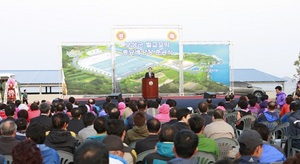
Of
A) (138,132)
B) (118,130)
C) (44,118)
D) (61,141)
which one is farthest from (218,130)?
(44,118)

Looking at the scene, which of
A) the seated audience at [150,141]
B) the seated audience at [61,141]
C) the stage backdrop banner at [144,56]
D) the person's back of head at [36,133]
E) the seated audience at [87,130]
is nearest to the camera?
the person's back of head at [36,133]

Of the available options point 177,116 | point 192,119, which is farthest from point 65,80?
point 192,119

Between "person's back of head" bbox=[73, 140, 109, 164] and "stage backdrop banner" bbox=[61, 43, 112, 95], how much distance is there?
717 inches

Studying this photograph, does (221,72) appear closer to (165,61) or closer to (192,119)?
(165,61)

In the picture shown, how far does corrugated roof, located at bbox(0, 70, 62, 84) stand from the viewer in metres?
34.5

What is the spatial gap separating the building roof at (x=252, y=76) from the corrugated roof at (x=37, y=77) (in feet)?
52.6

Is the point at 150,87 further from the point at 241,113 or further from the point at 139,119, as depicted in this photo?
the point at 139,119

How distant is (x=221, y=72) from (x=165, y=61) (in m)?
2.83

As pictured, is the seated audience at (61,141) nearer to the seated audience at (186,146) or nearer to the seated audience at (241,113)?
the seated audience at (186,146)

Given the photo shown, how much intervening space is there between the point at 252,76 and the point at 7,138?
35.6 m

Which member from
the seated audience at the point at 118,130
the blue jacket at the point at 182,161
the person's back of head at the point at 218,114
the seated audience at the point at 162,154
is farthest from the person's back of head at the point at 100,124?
the person's back of head at the point at 218,114

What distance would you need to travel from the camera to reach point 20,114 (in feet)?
21.8

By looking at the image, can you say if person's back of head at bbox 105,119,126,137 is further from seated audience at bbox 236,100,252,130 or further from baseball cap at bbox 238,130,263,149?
seated audience at bbox 236,100,252,130

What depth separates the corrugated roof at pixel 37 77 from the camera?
34500 mm
